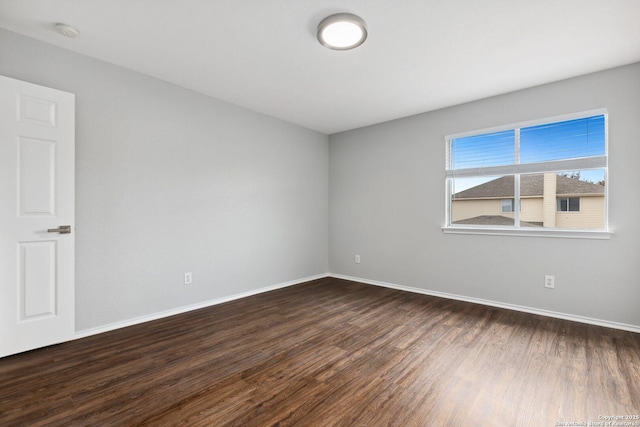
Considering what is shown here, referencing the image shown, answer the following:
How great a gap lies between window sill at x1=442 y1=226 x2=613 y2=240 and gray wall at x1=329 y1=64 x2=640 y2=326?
0.18 ft

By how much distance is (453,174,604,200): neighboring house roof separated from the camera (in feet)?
9.82

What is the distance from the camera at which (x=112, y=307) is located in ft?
9.00

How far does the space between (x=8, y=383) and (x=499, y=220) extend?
184 inches

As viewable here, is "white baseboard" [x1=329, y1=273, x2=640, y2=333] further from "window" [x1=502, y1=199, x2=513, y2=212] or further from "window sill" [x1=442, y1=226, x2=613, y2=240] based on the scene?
"window" [x1=502, y1=199, x2=513, y2=212]

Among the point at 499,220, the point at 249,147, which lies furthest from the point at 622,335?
the point at 249,147

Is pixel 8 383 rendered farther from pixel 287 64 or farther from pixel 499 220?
pixel 499 220

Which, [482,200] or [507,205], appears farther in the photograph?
[482,200]

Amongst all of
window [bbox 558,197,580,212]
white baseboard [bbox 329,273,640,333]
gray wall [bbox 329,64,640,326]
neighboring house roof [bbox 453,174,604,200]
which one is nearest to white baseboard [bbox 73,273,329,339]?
gray wall [bbox 329,64,640,326]

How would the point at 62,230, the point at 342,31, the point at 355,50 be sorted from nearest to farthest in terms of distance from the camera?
the point at 342,31, the point at 62,230, the point at 355,50

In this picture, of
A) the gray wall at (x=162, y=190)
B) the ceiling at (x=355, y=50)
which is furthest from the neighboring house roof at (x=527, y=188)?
the gray wall at (x=162, y=190)

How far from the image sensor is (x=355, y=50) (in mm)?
2496

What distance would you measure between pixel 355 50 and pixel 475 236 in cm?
262

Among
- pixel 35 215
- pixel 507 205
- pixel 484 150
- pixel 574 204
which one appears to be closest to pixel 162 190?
pixel 35 215

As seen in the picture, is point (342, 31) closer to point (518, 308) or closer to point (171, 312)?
point (171, 312)
